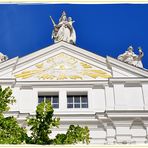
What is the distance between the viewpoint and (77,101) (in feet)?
37.7

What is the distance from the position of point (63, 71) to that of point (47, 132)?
3.87 m

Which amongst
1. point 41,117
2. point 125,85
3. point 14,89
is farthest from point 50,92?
point 41,117

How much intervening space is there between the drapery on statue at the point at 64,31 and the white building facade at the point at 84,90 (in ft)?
1.92

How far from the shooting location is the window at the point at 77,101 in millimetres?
11375

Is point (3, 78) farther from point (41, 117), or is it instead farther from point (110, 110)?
point (41, 117)

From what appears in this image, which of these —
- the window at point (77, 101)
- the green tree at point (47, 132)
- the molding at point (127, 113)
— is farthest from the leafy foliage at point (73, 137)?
the window at point (77, 101)

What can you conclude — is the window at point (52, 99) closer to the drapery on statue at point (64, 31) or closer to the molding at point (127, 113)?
the molding at point (127, 113)

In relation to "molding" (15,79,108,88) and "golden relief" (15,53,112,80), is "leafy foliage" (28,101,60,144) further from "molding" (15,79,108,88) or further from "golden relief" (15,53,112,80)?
"golden relief" (15,53,112,80)

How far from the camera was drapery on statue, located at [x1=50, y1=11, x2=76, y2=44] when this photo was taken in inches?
500

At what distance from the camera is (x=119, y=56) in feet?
40.7

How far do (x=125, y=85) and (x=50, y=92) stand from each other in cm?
145

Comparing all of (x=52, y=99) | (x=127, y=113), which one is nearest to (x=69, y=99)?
(x=52, y=99)

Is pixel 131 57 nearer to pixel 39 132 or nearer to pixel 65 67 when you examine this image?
pixel 65 67

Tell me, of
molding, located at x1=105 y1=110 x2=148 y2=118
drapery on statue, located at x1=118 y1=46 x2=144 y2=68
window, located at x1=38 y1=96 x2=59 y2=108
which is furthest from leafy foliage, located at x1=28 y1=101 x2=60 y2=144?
drapery on statue, located at x1=118 y1=46 x2=144 y2=68
